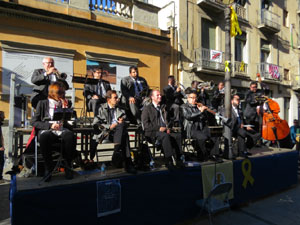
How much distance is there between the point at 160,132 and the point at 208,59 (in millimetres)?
9253

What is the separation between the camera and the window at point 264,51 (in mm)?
15972

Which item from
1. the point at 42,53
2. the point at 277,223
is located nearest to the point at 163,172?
the point at 277,223

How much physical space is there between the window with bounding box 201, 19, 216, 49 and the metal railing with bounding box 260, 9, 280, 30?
4.77 meters

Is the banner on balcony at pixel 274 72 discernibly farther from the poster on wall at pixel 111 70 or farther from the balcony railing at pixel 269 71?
the poster on wall at pixel 111 70

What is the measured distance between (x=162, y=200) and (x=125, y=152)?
910 millimetres

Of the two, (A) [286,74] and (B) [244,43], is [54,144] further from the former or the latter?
(A) [286,74]

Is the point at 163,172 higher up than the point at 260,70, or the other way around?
the point at 260,70

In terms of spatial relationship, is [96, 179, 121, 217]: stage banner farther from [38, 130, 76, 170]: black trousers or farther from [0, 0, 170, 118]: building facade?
[0, 0, 170, 118]: building facade

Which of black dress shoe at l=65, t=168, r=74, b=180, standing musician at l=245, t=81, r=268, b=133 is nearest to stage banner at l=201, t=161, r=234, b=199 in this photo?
black dress shoe at l=65, t=168, r=74, b=180

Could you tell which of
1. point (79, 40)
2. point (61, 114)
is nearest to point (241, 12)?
point (79, 40)

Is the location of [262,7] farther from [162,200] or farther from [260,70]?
[162,200]

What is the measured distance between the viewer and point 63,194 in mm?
2594

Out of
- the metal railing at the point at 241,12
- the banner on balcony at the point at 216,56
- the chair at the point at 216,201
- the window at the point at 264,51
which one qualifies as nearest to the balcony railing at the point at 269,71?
the window at the point at 264,51

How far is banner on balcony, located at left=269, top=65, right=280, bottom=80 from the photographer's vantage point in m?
15.6
